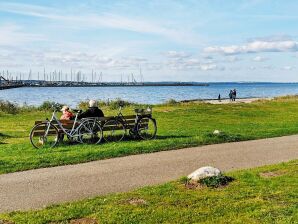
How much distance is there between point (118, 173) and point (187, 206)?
10.7 ft

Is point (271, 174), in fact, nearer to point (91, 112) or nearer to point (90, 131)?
point (90, 131)

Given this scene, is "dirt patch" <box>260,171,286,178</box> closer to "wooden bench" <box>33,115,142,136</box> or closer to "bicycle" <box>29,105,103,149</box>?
"bicycle" <box>29,105,103,149</box>

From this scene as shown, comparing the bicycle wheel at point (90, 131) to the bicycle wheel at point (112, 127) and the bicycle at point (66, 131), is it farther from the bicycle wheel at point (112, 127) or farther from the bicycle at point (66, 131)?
the bicycle wheel at point (112, 127)

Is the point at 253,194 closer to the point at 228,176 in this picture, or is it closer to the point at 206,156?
the point at 228,176

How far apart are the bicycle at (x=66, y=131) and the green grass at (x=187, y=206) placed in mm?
6348

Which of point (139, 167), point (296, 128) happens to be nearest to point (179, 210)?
point (139, 167)

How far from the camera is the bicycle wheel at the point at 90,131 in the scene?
1559 cm

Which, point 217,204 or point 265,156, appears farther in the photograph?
point 265,156

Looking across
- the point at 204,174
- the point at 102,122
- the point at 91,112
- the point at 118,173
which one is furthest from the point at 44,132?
the point at 204,174

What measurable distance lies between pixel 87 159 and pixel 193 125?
1308 cm

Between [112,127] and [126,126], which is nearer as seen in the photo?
[112,127]

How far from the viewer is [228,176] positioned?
10.2 metres

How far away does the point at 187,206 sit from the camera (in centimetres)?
808

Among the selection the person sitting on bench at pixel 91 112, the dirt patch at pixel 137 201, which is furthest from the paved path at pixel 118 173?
the person sitting on bench at pixel 91 112
